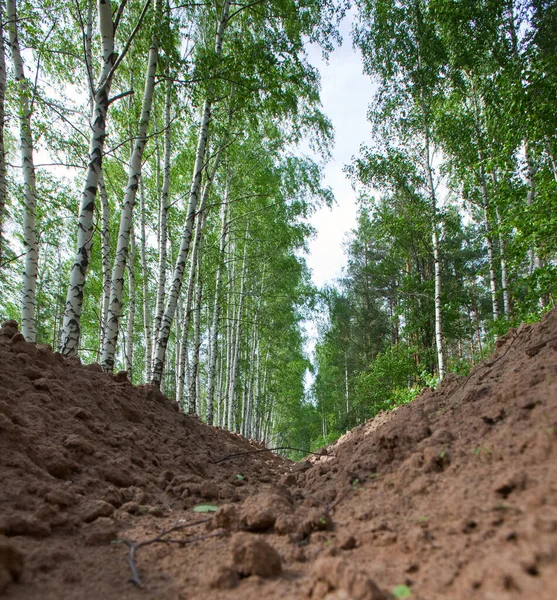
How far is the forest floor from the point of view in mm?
1307

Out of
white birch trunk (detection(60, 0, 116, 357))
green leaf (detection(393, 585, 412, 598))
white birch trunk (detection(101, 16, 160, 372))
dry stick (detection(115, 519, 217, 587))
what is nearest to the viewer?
green leaf (detection(393, 585, 412, 598))

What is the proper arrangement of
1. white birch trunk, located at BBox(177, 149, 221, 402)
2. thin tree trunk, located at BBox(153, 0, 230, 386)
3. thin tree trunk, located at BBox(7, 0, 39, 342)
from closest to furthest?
thin tree trunk, located at BBox(7, 0, 39, 342) → thin tree trunk, located at BBox(153, 0, 230, 386) → white birch trunk, located at BBox(177, 149, 221, 402)

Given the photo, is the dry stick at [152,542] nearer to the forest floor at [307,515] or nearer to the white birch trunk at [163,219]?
the forest floor at [307,515]

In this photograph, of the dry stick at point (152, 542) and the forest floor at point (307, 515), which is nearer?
the forest floor at point (307, 515)

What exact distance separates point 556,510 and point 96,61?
13.6 m

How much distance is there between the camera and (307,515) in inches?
80.5

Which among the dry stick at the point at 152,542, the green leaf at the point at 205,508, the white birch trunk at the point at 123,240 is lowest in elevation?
the dry stick at the point at 152,542

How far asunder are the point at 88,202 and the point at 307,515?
5160 millimetres

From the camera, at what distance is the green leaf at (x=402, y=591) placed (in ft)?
4.00

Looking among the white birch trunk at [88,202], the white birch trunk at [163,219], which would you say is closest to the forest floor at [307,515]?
the white birch trunk at [88,202]

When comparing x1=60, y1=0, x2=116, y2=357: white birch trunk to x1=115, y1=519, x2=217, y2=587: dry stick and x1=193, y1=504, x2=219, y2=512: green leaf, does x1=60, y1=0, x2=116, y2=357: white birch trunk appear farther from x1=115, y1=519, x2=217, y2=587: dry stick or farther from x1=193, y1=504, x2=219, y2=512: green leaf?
A: x1=115, y1=519, x2=217, y2=587: dry stick

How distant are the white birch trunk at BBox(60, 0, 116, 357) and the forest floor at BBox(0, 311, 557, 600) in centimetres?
182

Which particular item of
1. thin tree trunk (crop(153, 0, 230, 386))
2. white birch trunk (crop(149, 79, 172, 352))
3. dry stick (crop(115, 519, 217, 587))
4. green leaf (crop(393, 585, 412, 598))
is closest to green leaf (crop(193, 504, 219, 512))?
dry stick (crop(115, 519, 217, 587))

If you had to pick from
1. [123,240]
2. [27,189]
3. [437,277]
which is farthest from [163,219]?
[437,277]
